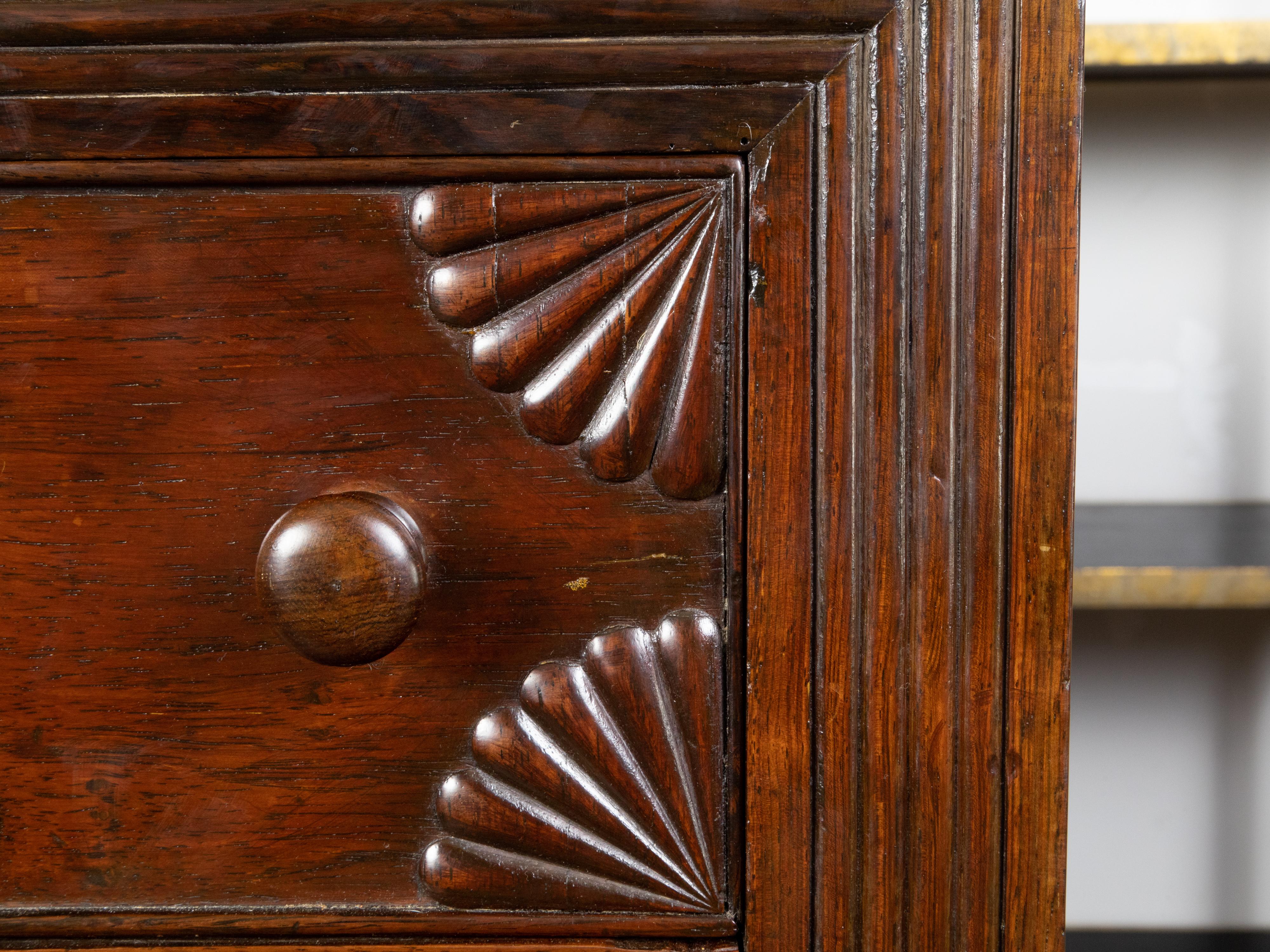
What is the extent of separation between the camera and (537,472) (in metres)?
0.29

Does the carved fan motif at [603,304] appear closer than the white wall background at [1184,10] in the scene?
Yes

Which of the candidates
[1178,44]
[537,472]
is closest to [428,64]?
[537,472]

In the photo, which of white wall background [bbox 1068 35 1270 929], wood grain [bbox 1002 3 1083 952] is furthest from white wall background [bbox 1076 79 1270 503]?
wood grain [bbox 1002 3 1083 952]

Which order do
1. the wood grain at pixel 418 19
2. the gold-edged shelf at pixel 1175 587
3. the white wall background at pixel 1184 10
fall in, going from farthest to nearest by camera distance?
the white wall background at pixel 1184 10
the gold-edged shelf at pixel 1175 587
the wood grain at pixel 418 19

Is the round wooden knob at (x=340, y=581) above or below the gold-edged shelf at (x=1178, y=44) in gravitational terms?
below

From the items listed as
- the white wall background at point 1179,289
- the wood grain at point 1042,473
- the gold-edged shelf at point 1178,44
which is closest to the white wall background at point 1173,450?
the white wall background at point 1179,289

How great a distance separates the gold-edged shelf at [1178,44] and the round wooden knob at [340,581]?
16.6 inches

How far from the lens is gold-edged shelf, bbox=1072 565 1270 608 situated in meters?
0.45

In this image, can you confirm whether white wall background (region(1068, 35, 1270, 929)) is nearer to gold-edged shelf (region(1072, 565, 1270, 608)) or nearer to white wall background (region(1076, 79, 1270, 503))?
white wall background (region(1076, 79, 1270, 503))

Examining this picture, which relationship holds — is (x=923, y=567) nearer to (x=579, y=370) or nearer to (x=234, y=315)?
(x=579, y=370)

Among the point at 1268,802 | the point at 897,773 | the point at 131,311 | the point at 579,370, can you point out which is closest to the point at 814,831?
the point at 897,773

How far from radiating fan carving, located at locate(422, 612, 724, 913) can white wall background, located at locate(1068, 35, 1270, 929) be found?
1.38ft

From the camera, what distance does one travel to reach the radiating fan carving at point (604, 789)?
295 millimetres

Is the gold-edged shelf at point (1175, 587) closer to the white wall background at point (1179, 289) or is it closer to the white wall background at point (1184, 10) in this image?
the white wall background at point (1179, 289)
